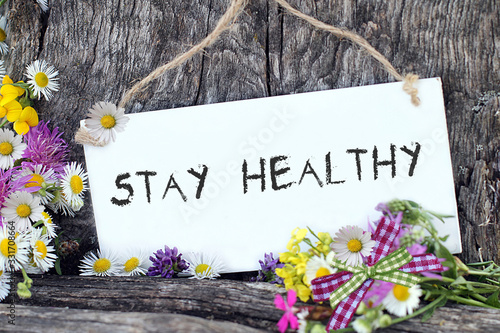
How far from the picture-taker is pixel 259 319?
81 centimetres

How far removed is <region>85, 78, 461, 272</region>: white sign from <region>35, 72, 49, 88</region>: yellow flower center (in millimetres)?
231

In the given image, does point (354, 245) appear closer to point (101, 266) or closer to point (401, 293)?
point (401, 293)

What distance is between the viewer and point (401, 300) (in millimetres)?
799

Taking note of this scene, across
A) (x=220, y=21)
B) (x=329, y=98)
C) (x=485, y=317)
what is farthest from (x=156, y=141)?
(x=485, y=317)

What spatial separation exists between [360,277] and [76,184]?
78 cm

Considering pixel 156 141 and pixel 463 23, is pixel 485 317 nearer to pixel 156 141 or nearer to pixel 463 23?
pixel 463 23

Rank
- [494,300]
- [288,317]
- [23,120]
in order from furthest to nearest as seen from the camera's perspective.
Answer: [23,120] < [494,300] < [288,317]

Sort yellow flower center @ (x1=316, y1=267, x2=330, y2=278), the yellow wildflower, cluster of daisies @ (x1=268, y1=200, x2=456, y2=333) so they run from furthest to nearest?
the yellow wildflower
yellow flower center @ (x1=316, y1=267, x2=330, y2=278)
cluster of daisies @ (x1=268, y1=200, x2=456, y2=333)

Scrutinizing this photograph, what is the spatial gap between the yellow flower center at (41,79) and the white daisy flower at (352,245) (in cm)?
90

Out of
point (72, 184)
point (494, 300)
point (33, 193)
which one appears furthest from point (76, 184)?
point (494, 300)

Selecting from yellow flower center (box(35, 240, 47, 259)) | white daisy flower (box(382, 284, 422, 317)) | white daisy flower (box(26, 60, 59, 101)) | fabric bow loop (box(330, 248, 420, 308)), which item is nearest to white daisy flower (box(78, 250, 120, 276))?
yellow flower center (box(35, 240, 47, 259))

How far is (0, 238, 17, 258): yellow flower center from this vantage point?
2.88ft

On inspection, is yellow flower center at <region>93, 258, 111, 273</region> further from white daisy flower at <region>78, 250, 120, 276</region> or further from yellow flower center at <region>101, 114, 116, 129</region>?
yellow flower center at <region>101, 114, 116, 129</region>

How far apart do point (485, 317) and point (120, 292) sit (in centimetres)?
87
